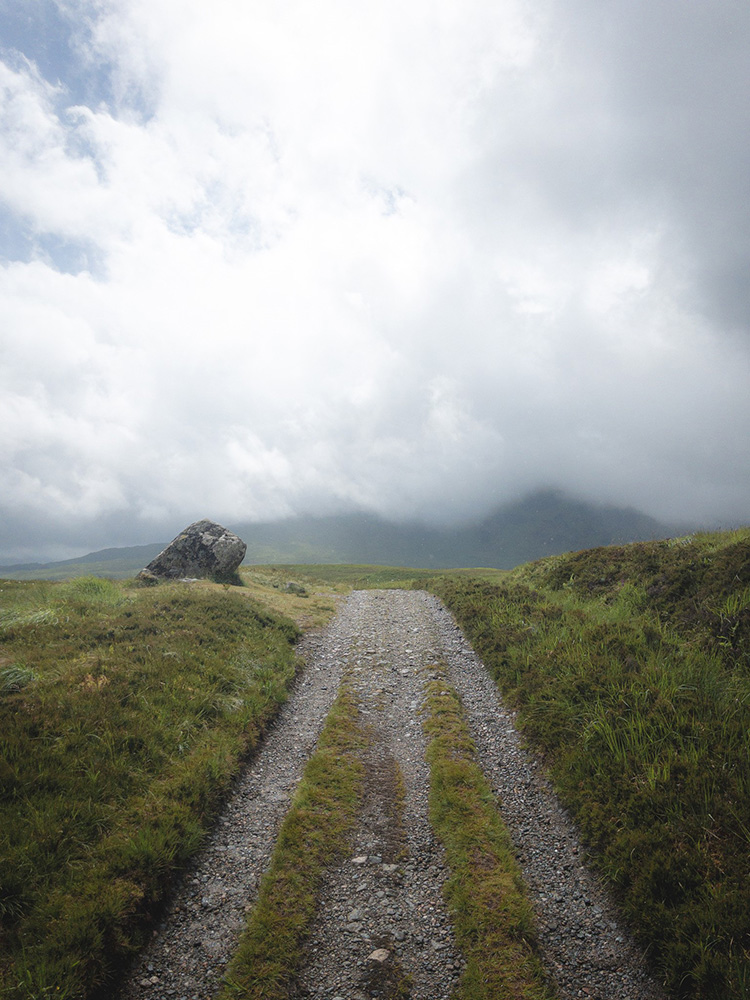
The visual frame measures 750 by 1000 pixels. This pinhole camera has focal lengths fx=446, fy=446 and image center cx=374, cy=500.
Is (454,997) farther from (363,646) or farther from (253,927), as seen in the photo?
(363,646)

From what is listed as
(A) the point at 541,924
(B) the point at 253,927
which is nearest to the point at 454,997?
(A) the point at 541,924

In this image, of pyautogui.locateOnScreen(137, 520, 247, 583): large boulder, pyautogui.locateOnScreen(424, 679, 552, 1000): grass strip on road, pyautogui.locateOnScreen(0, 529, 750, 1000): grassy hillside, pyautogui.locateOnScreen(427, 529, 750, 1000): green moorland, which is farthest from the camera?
pyautogui.locateOnScreen(137, 520, 247, 583): large boulder

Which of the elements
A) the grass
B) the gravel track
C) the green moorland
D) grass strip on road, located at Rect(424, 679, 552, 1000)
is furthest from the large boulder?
grass strip on road, located at Rect(424, 679, 552, 1000)

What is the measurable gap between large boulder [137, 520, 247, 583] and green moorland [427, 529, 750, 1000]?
75.6 ft

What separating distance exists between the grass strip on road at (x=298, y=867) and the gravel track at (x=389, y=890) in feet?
0.77

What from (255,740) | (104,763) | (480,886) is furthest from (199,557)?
(480,886)

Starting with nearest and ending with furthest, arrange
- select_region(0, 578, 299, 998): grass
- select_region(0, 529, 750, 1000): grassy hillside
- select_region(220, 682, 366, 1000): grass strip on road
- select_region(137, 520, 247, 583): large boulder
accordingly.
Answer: select_region(220, 682, 366, 1000): grass strip on road
select_region(0, 529, 750, 1000): grassy hillside
select_region(0, 578, 299, 998): grass
select_region(137, 520, 247, 583): large boulder

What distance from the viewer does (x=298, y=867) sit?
25.2 feet

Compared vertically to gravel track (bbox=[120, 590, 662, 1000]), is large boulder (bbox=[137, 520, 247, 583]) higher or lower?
higher

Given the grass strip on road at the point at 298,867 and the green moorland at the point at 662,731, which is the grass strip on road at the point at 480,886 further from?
the grass strip on road at the point at 298,867

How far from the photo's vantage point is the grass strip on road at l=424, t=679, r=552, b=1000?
5738 millimetres

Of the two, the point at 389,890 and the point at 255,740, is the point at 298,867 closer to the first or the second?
the point at 389,890

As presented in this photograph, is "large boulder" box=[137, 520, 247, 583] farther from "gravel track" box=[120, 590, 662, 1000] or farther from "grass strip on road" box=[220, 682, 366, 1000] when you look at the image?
"grass strip on road" box=[220, 682, 366, 1000]

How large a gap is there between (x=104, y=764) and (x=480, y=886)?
7.72 meters
